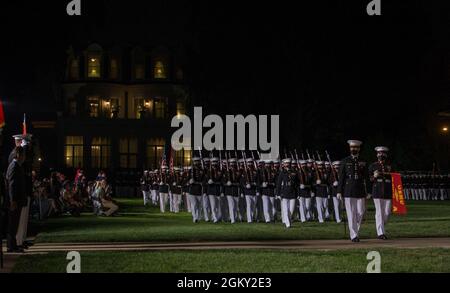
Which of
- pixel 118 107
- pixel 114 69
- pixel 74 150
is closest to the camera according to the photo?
pixel 74 150

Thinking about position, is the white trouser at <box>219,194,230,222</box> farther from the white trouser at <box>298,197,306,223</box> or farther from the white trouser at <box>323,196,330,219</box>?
the white trouser at <box>323,196,330,219</box>

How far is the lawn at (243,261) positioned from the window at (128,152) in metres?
52.3

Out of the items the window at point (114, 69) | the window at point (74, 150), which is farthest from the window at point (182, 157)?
the window at point (114, 69)

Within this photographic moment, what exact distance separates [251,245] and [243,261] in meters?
3.76

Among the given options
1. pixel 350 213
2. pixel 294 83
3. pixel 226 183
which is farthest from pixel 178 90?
pixel 350 213

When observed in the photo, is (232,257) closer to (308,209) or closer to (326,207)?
(308,209)

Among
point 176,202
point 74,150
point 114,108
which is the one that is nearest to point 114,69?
point 114,108

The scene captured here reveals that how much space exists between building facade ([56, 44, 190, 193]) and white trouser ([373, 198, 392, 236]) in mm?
44086

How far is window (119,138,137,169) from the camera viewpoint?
225 ft

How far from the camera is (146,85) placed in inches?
2810

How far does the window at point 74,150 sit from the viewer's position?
6788 centimetres

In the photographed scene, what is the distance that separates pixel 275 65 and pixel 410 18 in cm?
940

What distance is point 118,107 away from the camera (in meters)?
70.0

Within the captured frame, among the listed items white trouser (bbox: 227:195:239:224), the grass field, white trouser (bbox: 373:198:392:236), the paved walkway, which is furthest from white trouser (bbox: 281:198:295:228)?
the paved walkway
